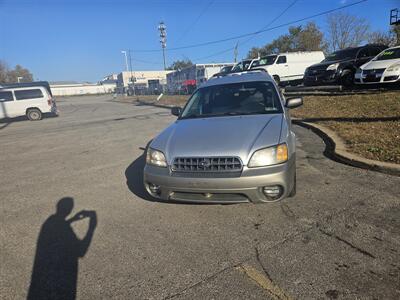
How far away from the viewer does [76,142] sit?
9719 mm

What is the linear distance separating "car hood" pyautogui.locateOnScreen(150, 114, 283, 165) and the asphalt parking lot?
80 cm

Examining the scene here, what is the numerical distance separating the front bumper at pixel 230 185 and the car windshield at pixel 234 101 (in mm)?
1317

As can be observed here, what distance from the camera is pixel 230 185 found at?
3.31 m

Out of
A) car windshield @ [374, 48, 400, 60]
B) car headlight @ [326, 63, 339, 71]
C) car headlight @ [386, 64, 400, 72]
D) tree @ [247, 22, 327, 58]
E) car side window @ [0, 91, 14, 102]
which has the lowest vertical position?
car side window @ [0, 91, 14, 102]

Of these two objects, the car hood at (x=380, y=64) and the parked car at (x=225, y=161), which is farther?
the car hood at (x=380, y=64)

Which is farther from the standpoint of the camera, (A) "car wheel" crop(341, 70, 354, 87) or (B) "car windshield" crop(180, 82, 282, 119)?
(A) "car wheel" crop(341, 70, 354, 87)

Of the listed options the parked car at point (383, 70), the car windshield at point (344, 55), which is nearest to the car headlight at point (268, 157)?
the parked car at point (383, 70)

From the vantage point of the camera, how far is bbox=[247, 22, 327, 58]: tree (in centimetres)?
5519

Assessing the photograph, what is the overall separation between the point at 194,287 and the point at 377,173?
3.55 meters

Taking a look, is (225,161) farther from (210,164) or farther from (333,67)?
(333,67)

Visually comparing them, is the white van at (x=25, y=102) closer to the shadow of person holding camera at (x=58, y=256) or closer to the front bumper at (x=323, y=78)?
the front bumper at (x=323, y=78)

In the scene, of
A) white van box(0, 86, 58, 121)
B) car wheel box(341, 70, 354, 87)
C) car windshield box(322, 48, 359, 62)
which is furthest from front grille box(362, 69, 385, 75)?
white van box(0, 86, 58, 121)

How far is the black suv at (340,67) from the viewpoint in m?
14.6

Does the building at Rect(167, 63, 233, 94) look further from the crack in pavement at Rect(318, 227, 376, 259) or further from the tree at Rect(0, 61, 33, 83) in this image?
the tree at Rect(0, 61, 33, 83)
